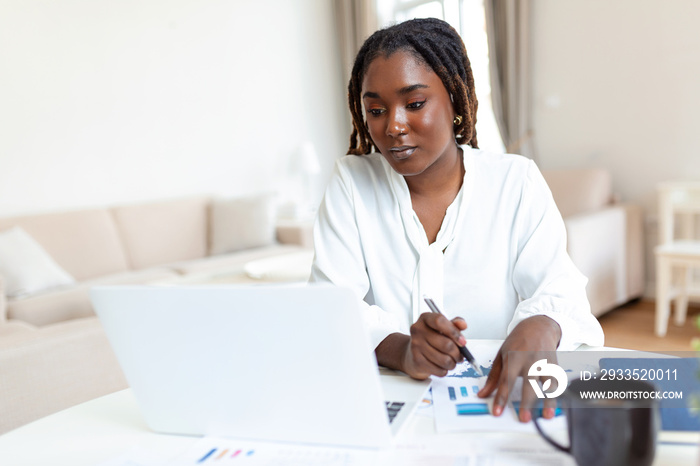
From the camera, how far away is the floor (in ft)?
9.27

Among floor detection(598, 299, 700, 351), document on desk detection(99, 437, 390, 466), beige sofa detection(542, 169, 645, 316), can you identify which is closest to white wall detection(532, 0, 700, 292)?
beige sofa detection(542, 169, 645, 316)

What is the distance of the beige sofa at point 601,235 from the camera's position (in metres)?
3.10

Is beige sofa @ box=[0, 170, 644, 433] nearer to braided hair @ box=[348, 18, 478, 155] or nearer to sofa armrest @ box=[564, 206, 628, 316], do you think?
sofa armrest @ box=[564, 206, 628, 316]

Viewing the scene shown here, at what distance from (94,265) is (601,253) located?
2.91 m

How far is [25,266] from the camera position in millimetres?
3111

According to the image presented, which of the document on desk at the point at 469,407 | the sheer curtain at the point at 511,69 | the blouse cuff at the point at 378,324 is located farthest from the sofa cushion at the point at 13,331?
the sheer curtain at the point at 511,69

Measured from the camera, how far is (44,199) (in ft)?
12.2

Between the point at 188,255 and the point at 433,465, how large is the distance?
3709 millimetres

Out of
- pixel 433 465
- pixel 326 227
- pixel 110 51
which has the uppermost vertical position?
pixel 110 51

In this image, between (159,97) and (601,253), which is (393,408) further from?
(159,97)

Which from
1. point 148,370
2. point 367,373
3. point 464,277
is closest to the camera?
point 367,373

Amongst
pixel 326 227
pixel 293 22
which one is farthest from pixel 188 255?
pixel 326 227

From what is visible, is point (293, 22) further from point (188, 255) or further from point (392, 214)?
point (392, 214)

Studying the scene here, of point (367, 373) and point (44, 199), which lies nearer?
point (367, 373)
